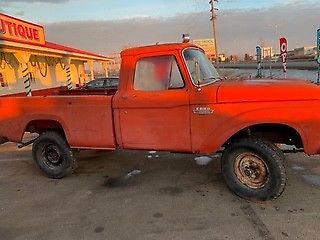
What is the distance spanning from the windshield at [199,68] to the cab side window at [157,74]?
0.19 meters

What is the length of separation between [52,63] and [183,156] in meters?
18.6

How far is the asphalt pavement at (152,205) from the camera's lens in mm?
3764

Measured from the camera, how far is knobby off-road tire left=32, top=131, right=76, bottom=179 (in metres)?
5.76

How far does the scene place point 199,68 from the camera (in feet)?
15.4

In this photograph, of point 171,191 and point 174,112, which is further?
point 171,191

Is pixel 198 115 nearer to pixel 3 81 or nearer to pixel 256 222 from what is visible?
pixel 256 222

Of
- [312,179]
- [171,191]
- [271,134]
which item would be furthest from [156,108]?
[312,179]

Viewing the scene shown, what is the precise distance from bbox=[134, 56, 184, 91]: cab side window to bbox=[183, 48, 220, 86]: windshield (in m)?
0.19

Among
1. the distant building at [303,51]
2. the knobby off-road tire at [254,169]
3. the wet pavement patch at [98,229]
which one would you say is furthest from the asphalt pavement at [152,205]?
the distant building at [303,51]

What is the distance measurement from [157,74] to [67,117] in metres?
1.77

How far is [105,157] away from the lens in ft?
23.1

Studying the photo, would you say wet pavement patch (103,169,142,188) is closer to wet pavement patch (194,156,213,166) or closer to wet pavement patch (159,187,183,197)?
wet pavement patch (159,187,183,197)

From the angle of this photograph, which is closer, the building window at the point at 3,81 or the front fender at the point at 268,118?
the front fender at the point at 268,118

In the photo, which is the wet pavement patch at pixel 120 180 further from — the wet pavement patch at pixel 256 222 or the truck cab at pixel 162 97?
the wet pavement patch at pixel 256 222
